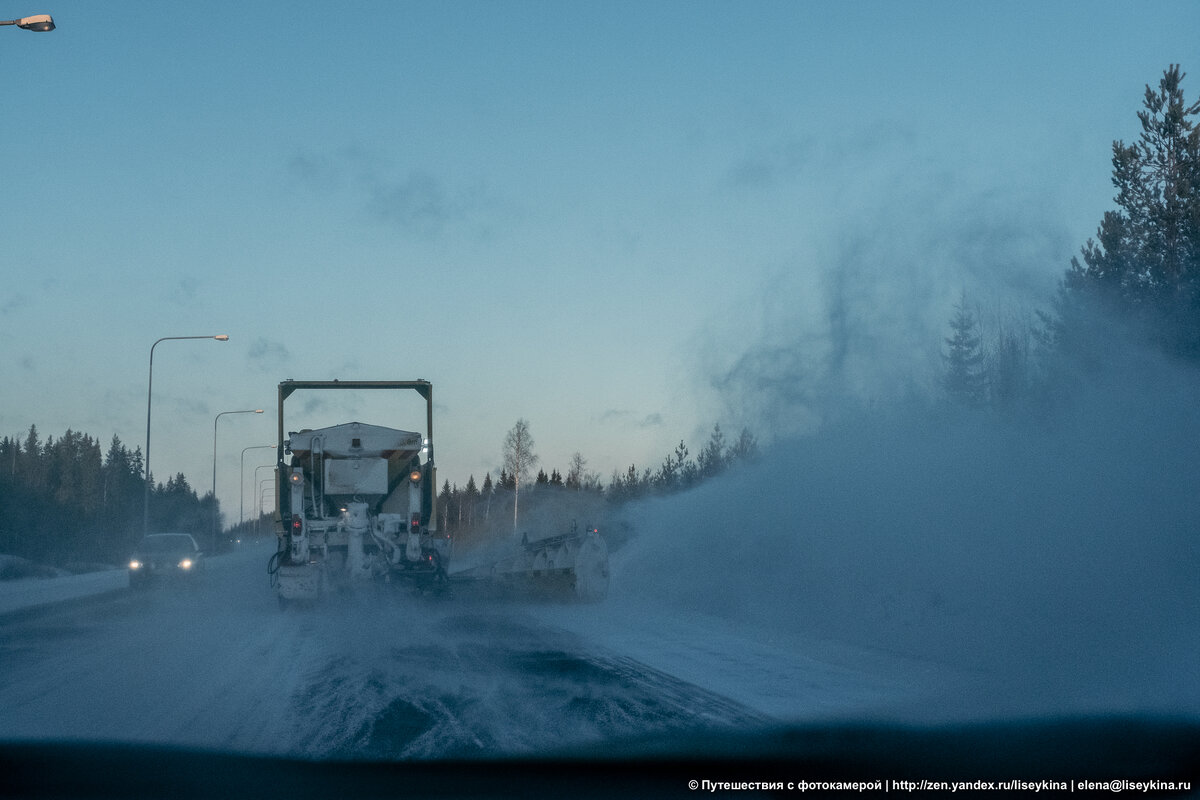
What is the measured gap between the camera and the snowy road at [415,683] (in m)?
7.44

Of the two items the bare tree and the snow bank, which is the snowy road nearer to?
the snow bank

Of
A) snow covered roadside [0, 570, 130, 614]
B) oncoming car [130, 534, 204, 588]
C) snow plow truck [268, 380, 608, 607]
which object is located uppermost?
snow plow truck [268, 380, 608, 607]

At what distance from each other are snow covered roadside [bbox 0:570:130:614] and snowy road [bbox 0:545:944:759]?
24.0 feet

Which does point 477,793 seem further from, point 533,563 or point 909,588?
point 533,563

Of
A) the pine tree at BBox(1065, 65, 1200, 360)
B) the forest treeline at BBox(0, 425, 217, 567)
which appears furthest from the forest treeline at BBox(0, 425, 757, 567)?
the pine tree at BBox(1065, 65, 1200, 360)

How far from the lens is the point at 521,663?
11320 millimetres

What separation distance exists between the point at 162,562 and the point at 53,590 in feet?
10.1

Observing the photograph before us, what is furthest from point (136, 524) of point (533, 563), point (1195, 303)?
point (1195, 303)

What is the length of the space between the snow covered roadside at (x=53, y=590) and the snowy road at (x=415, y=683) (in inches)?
287

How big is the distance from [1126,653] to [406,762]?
7.48m

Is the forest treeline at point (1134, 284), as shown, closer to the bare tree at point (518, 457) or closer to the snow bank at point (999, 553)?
the snow bank at point (999, 553)

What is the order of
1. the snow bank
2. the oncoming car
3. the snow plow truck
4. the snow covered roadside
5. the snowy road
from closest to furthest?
the snowy road, the snow bank, the snow plow truck, the snow covered roadside, the oncoming car

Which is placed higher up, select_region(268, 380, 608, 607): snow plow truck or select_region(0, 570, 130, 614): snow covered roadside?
select_region(268, 380, 608, 607): snow plow truck

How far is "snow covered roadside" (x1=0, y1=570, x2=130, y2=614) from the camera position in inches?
Answer: 912
